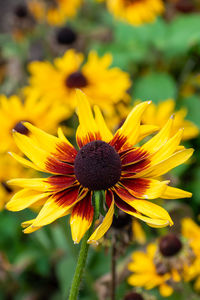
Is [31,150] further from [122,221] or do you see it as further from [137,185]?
[122,221]

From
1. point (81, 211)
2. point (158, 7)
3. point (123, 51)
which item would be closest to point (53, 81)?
point (123, 51)

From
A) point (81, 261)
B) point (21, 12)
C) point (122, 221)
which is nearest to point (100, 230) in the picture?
point (81, 261)

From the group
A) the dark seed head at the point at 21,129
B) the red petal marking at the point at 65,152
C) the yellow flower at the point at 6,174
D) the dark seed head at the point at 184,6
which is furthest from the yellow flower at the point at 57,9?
the red petal marking at the point at 65,152

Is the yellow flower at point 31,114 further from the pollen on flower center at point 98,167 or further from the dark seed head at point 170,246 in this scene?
the pollen on flower center at point 98,167

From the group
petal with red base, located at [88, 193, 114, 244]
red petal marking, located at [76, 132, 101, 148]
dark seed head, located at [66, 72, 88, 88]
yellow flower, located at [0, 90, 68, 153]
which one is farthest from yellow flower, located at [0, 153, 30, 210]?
petal with red base, located at [88, 193, 114, 244]

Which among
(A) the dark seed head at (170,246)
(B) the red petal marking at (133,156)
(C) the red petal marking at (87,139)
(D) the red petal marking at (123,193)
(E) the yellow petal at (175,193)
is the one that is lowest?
(A) the dark seed head at (170,246)

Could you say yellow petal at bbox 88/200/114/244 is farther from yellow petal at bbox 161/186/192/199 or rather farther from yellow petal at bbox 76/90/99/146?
yellow petal at bbox 76/90/99/146
